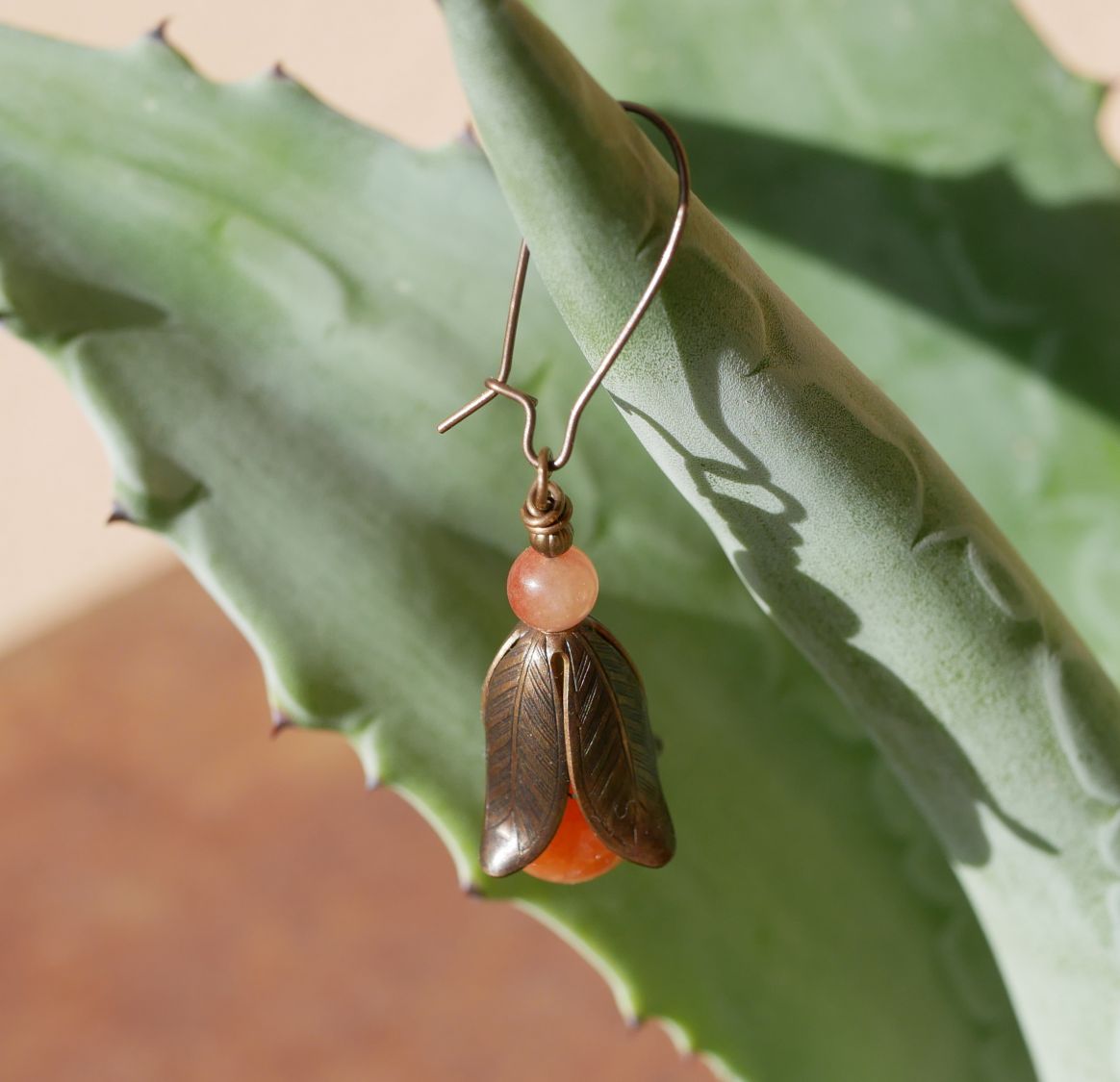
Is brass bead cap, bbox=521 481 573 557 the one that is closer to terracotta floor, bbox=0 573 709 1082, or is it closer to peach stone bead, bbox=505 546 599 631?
peach stone bead, bbox=505 546 599 631

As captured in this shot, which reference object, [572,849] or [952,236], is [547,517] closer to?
[572,849]

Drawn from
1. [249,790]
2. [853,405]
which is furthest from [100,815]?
[853,405]

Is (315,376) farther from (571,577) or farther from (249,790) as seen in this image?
(249,790)

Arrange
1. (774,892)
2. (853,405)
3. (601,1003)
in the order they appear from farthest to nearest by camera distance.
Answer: (601,1003)
(774,892)
(853,405)

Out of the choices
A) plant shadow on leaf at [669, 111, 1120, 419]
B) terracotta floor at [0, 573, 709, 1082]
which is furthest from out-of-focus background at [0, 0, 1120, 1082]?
plant shadow on leaf at [669, 111, 1120, 419]

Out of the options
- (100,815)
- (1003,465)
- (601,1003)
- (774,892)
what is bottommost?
(100,815)

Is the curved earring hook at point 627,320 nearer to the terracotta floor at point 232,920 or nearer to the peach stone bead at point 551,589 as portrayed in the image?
the peach stone bead at point 551,589

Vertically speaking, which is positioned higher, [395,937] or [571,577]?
[571,577]
